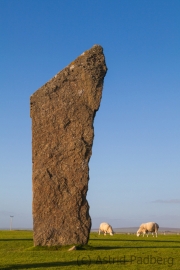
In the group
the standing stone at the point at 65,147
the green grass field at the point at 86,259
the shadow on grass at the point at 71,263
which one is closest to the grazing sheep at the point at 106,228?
the standing stone at the point at 65,147

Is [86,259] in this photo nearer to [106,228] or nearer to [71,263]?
[71,263]

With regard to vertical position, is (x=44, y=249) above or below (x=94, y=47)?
below

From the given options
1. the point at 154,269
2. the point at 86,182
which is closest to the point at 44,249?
the point at 86,182

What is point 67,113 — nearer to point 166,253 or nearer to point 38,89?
point 38,89

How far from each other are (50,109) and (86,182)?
2991 mm

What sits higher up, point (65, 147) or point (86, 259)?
point (65, 147)

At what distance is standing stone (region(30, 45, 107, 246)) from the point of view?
15.8 m

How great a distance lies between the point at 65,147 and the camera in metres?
16.3

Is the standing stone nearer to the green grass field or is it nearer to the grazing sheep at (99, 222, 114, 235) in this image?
the green grass field

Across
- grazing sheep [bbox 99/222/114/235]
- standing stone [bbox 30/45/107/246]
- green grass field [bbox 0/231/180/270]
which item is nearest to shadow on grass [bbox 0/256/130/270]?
green grass field [bbox 0/231/180/270]

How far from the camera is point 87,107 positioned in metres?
16.7

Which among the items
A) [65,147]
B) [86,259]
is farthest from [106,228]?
[86,259]

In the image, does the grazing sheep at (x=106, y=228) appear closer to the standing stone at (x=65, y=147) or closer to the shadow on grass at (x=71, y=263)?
the standing stone at (x=65, y=147)

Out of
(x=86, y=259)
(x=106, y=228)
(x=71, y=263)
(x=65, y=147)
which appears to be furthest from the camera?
(x=106, y=228)
